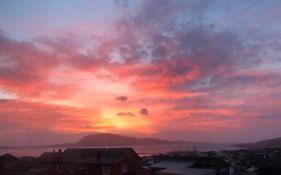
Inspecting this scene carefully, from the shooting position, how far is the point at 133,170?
49.8m

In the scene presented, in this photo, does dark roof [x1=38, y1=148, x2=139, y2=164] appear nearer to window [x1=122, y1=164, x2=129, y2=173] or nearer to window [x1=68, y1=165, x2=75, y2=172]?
window [x1=68, y1=165, x2=75, y2=172]

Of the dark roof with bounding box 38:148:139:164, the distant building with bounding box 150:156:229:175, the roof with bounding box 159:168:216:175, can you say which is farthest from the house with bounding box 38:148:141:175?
the roof with bounding box 159:168:216:175

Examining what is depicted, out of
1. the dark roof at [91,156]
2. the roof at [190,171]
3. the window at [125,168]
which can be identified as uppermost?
the dark roof at [91,156]

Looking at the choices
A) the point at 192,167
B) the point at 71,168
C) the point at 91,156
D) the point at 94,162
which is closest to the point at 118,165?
the point at 94,162

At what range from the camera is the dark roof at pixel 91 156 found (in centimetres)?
4853

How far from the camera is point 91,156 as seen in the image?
51938 mm

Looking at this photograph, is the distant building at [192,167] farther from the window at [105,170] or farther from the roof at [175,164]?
the window at [105,170]

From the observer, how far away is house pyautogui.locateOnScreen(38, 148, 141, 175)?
47.3 meters

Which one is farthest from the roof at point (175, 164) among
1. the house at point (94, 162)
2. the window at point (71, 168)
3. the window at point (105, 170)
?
the window at point (71, 168)

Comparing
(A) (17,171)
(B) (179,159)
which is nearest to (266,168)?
(B) (179,159)

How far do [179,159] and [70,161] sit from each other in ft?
54.9

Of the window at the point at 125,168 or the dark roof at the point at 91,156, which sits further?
the dark roof at the point at 91,156

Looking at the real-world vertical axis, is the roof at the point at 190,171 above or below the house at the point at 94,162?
below

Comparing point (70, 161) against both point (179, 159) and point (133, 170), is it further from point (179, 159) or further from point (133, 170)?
point (179, 159)
